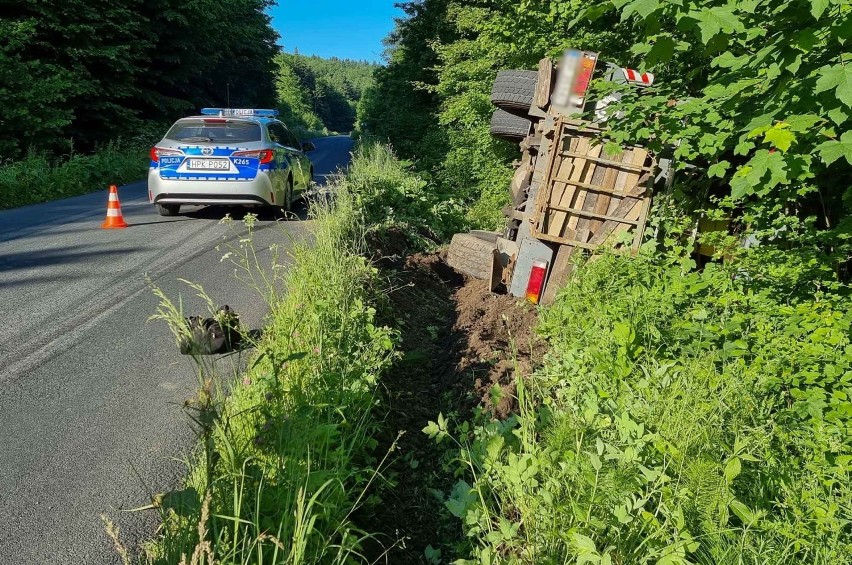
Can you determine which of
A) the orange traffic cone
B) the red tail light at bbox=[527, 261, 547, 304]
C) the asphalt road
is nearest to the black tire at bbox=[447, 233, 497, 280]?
the red tail light at bbox=[527, 261, 547, 304]

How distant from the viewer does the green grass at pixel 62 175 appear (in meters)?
11.4

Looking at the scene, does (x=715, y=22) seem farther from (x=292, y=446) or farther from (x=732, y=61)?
(x=292, y=446)

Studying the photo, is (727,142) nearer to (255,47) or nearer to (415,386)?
(415,386)

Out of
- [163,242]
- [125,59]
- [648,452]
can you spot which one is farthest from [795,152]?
[125,59]

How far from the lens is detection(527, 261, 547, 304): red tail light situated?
5.98m

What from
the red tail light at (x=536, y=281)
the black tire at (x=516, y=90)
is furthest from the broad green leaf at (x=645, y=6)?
the black tire at (x=516, y=90)

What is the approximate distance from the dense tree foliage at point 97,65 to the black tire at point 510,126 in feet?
41.8

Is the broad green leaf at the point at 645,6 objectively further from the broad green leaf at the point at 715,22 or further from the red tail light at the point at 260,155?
the red tail light at the point at 260,155

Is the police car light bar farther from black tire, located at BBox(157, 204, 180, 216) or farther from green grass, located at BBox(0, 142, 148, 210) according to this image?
green grass, located at BBox(0, 142, 148, 210)

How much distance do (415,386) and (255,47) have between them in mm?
40535

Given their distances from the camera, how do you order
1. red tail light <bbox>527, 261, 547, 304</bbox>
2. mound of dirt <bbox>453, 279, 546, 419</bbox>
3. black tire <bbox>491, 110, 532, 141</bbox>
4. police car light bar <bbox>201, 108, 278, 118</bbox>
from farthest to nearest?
police car light bar <bbox>201, 108, 278, 118</bbox>
black tire <bbox>491, 110, 532, 141</bbox>
red tail light <bbox>527, 261, 547, 304</bbox>
mound of dirt <bbox>453, 279, 546, 419</bbox>

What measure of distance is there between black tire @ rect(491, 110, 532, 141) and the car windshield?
3692mm

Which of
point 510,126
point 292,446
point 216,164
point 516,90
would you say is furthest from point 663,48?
point 216,164

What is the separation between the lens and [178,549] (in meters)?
1.97
